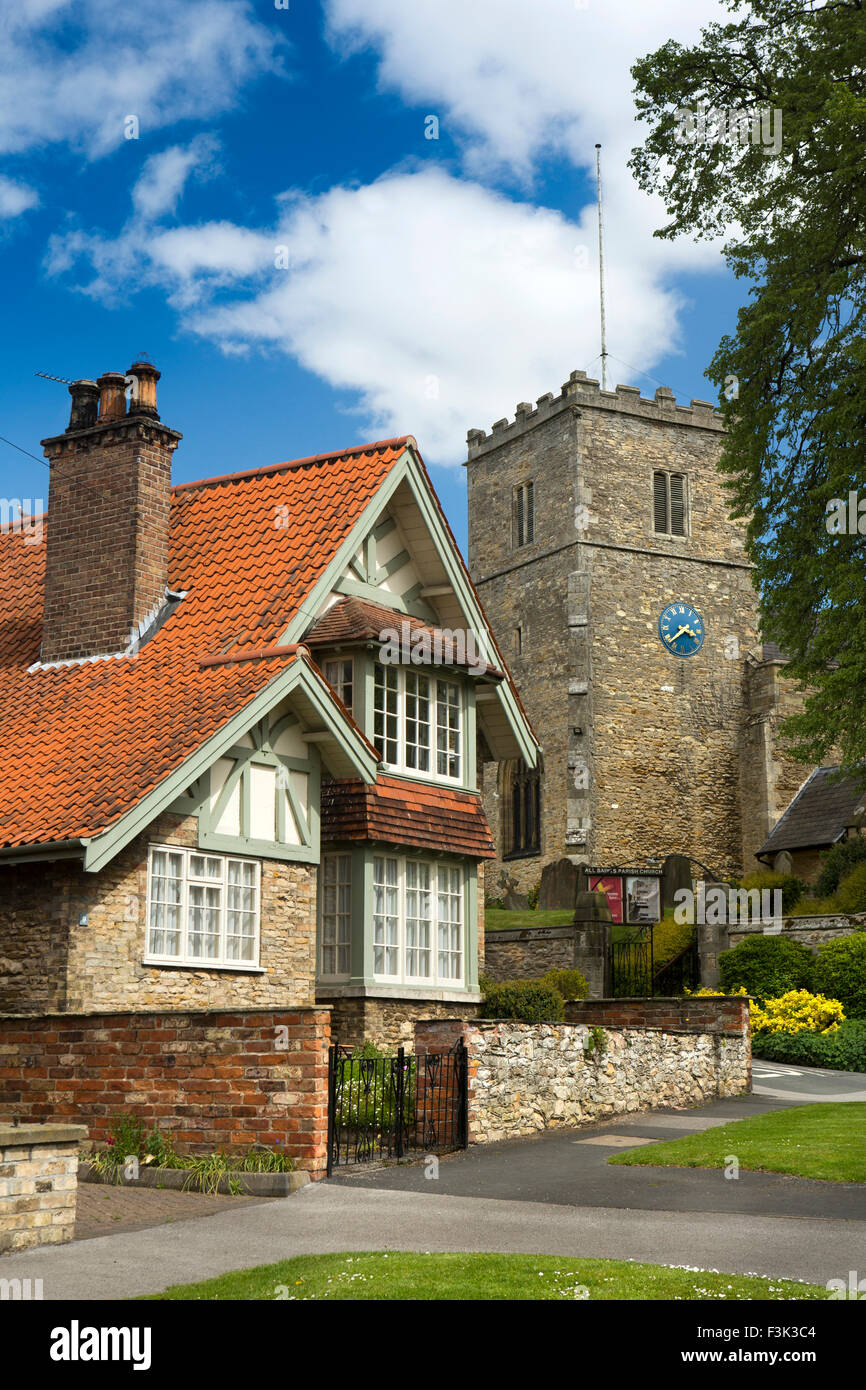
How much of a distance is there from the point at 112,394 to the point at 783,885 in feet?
79.5

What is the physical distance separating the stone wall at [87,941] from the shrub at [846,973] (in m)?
15.0

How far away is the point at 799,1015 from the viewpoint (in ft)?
89.3

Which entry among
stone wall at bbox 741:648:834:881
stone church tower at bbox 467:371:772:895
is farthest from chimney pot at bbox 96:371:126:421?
stone wall at bbox 741:648:834:881

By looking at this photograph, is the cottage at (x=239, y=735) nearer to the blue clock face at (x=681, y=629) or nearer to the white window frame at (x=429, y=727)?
the white window frame at (x=429, y=727)

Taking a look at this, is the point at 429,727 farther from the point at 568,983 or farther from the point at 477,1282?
the point at 477,1282

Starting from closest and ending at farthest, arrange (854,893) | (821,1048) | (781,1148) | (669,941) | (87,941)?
(781,1148) → (87,941) → (821,1048) → (669,941) → (854,893)

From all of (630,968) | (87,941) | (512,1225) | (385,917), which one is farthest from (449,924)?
(512,1225)

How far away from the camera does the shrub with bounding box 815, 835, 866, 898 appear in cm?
3759

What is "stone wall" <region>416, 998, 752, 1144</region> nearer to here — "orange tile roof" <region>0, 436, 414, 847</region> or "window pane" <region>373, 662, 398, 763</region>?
"orange tile roof" <region>0, 436, 414, 847</region>

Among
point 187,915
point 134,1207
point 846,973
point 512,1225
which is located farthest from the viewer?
point 846,973

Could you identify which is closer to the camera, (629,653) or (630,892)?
(630,892)

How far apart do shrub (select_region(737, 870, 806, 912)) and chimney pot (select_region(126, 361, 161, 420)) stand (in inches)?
907

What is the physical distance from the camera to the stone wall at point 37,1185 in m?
10.1
